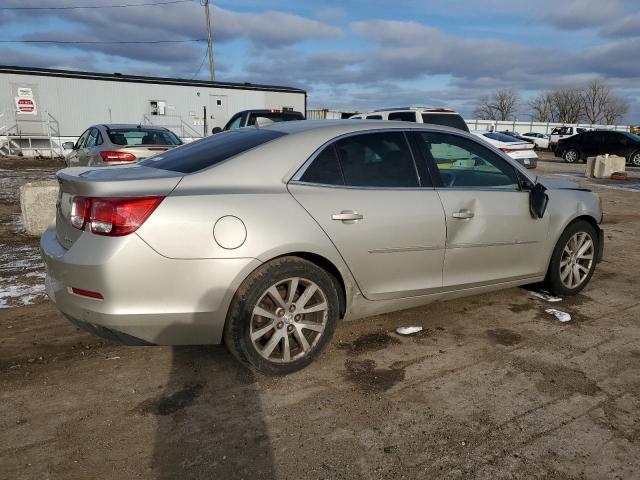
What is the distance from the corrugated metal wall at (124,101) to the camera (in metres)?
22.5

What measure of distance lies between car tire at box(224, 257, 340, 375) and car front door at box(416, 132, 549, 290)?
1.08 meters

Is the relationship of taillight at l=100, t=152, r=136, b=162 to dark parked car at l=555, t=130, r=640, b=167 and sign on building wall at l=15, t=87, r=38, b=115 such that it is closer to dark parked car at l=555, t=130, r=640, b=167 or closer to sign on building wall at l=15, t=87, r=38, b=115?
sign on building wall at l=15, t=87, r=38, b=115

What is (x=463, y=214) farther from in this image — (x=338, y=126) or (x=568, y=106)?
(x=568, y=106)

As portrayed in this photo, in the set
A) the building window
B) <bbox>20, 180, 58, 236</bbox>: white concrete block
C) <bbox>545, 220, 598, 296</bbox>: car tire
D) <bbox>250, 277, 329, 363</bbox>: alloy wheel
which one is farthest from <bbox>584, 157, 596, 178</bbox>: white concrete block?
the building window

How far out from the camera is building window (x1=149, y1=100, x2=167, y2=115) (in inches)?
A: 1000

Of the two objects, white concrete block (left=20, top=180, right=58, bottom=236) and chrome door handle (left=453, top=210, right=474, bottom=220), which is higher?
chrome door handle (left=453, top=210, right=474, bottom=220)

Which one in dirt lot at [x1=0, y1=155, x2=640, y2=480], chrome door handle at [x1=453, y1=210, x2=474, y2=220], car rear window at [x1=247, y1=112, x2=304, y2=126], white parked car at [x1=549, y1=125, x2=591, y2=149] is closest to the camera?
dirt lot at [x1=0, y1=155, x2=640, y2=480]

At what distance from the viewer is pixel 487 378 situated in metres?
3.20

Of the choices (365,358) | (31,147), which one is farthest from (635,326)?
(31,147)

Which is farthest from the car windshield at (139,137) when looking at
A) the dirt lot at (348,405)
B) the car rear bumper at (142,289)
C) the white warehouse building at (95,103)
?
the white warehouse building at (95,103)

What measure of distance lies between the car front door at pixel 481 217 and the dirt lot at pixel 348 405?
0.48 metres

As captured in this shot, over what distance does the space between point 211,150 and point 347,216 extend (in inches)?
40.8

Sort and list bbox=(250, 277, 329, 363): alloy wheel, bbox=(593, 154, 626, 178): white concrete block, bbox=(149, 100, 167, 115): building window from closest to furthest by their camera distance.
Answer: bbox=(250, 277, 329, 363): alloy wheel < bbox=(593, 154, 626, 178): white concrete block < bbox=(149, 100, 167, 115): building window

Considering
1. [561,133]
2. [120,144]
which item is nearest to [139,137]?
[120,144]
